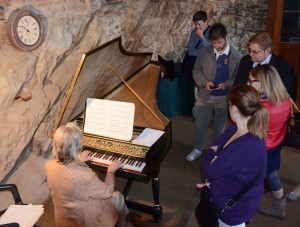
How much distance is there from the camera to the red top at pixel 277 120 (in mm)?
2721

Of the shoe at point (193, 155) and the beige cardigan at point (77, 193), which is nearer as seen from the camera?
the beige cardigan at point (77, 193)

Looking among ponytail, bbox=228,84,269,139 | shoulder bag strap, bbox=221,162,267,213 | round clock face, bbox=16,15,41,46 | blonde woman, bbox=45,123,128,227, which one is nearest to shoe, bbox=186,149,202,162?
blonde woman, bbox=45,123,128,227

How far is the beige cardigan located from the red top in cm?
148

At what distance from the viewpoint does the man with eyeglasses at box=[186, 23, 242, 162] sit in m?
3.75

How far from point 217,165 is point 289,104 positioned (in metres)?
1.16

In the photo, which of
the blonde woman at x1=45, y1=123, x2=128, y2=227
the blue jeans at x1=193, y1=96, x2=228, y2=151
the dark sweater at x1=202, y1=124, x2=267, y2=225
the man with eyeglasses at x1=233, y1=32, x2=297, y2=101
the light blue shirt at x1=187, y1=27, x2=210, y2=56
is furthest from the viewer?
the light blue shirt at x1=187, y1=27, x2=210, y2=56

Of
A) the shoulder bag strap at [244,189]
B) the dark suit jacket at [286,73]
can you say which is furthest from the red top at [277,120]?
the shoulder bag strap at [244,189]

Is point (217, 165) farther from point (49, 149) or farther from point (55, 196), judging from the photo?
point (49, 149)

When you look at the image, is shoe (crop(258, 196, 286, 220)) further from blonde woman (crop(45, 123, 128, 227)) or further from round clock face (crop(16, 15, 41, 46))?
round clock face (crop(16, 15, 41, 46))

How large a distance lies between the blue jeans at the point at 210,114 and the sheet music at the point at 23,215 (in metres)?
Result: 2.36

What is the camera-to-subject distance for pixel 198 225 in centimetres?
256

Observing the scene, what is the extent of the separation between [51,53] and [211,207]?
281cm

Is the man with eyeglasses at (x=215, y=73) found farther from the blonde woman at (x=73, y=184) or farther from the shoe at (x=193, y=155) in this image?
the blonde woman at (x=73, y=184)

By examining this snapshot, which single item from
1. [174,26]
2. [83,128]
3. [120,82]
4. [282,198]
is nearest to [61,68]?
[120,82]
